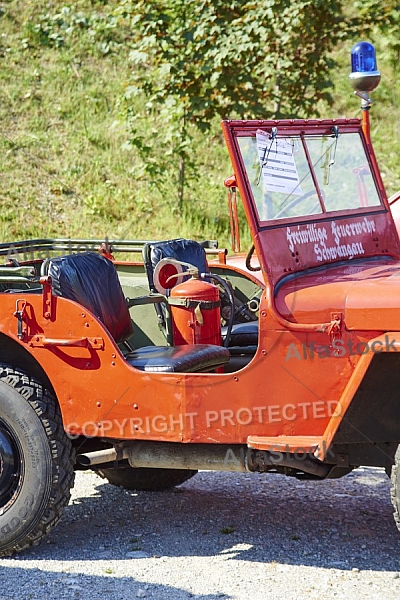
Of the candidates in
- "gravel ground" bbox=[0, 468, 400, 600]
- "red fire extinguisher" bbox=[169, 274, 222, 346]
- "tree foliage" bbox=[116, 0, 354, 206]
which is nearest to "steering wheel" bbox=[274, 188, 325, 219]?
"red fire extinguisher" bbox=[169, 274, 222, 346]

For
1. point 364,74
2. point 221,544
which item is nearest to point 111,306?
point 221,544

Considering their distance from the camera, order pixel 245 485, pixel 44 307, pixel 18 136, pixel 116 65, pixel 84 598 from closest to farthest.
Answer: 1. pixel 84 598
2. pixel 44 307
3. pixel 245 485
4. pixel 18 136
5. pixel 116 65

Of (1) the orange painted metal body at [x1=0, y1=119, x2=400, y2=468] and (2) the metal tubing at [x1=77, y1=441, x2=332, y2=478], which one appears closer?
(1) the orange painted metal body at [x1=0, y1=119, x2=400, y2=468]

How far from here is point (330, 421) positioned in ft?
12.0

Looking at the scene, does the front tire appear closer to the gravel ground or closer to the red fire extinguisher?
the gravel ground

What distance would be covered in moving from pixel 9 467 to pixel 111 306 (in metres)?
0.89

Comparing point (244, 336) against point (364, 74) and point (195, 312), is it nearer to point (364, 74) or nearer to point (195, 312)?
point (195, 312)

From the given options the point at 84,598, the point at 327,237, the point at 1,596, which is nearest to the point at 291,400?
the point at 327,237

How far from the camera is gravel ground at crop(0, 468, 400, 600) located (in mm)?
3707

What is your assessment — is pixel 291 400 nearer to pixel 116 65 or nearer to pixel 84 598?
pixel 84 598

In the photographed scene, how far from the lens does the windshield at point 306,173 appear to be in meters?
4.00

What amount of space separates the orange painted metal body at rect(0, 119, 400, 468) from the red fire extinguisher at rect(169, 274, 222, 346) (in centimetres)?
60

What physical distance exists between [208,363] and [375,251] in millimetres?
977

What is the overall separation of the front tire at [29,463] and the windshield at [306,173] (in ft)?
4.25
